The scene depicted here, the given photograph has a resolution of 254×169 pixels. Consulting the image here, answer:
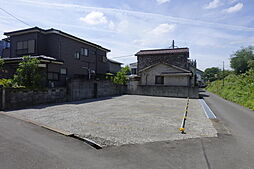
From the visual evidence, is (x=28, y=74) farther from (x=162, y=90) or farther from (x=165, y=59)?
(x=165, y=59)

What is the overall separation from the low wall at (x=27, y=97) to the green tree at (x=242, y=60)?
36.4 metres

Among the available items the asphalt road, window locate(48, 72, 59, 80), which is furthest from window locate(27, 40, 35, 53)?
the asphalt road

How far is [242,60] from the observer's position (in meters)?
32.2

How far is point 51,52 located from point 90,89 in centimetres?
544

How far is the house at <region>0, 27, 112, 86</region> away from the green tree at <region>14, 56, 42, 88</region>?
73.8 inches

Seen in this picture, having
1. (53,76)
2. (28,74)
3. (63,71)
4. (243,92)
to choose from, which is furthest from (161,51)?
(28,74)

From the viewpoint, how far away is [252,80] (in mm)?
16656

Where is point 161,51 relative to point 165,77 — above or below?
above

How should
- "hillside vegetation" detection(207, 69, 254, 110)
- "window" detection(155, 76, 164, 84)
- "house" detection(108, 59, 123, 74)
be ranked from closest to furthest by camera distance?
"hillside vegetation" detection(207, 69, 254, 110) → "window" detection(155, 76, 164, 84) → "house" detection(108, 59, 123, 74)

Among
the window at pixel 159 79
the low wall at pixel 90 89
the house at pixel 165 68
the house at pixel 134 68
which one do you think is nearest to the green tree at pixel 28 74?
the low wall at pixel 90 89

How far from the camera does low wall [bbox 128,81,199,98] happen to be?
1798 cm

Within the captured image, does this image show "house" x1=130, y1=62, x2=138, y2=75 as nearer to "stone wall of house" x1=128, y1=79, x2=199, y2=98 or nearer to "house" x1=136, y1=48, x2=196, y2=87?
"house" x1=136, y1=48, x2=196, y2=87

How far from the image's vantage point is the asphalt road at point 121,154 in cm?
299

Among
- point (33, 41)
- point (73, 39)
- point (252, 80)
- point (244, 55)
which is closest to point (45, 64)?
point (33, 41)
